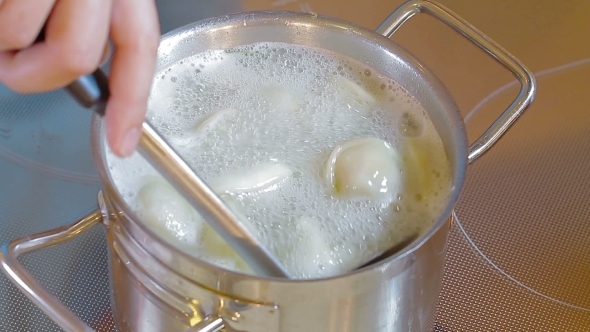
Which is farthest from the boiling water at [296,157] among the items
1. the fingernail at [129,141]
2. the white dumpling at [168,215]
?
the fingernail at [129,141]

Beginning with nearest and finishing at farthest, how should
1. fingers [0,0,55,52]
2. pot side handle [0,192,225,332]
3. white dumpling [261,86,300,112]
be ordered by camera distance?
fingers [0,0,55,52], pot side handle [0,192,225,332], white dumpling [261,86,300,112]

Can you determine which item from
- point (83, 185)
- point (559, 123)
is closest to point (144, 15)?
point (83, 185)

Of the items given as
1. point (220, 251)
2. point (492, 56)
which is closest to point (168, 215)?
point (220, 251)

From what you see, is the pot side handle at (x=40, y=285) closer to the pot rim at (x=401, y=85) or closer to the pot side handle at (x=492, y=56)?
the pot rim at (x=401, y=85)

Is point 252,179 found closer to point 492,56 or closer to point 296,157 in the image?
point 296,157

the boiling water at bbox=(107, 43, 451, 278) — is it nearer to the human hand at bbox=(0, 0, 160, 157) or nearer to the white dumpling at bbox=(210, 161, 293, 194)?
the white dumpling at bbox=(210, 161, 293, 194)

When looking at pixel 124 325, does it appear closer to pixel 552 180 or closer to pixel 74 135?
pixel 74 135

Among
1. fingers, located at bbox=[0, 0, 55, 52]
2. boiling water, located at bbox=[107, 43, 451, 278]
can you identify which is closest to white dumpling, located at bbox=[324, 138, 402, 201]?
boiling water, located at bbox=[107, 43, 451, 278]
